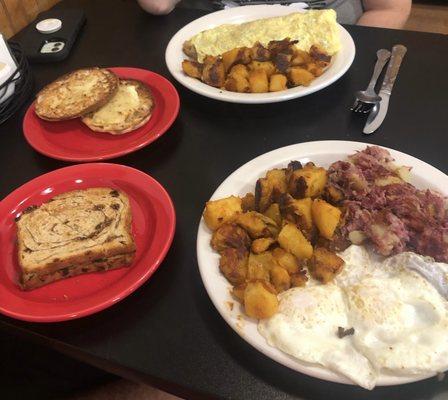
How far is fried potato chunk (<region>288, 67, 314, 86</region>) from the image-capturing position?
1.47m

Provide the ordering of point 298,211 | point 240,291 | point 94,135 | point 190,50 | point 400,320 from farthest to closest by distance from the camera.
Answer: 1. point 190,50
2. point 94,135
3. point 298,211
4. point 240,291
5. point 400,320

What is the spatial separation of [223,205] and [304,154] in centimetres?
31

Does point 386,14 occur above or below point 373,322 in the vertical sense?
below

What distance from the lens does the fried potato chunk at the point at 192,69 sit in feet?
5.20

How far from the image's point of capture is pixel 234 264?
958 mm

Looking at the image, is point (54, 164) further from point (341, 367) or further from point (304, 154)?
point (341, 367)

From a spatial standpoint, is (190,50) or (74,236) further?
(190,50)

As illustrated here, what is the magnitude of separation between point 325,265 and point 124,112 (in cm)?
89

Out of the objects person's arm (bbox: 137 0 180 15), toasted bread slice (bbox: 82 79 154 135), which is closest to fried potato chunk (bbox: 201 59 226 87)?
toasted bread slice (bbox: 82 79 154 135)

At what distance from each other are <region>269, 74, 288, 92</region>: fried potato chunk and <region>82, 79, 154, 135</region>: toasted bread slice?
410mm

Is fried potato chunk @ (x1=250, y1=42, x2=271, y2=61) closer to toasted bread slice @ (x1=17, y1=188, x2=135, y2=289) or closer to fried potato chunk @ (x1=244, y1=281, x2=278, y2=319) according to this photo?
toasted bread slice @ (x1=17, y1=188, x2=135, y2=289)

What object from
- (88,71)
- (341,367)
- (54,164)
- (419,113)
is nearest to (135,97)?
(88,71)

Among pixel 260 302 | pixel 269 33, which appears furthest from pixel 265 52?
pixel 260 302

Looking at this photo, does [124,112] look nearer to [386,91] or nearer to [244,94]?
[244,94]
